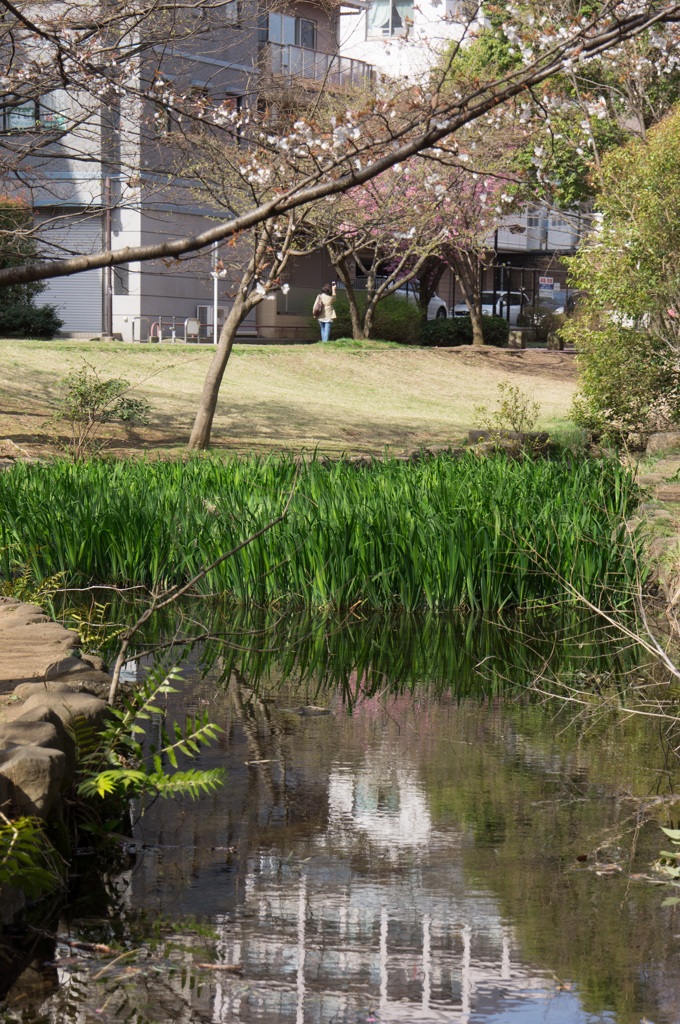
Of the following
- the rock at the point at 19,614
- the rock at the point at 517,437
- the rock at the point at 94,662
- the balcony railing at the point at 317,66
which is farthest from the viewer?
the balcony railing at the point at 317,66

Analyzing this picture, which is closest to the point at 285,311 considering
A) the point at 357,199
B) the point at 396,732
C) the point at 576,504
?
the point at 357,199

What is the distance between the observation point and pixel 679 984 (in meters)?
3.30

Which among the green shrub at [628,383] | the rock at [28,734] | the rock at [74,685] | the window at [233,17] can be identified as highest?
the window at [233,17]

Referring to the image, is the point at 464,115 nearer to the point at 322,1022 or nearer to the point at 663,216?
the point at 322,1022

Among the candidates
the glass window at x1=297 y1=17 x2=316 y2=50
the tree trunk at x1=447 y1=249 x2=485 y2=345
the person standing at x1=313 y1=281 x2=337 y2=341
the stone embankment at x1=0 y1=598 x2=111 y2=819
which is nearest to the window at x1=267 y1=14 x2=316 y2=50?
the glass window at x1=297 y1=17 x2=316 y2=50

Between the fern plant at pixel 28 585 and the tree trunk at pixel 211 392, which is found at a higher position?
the tree trunk at pixel 211 392

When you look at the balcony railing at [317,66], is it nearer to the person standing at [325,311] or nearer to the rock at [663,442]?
the person standing at [325,311]

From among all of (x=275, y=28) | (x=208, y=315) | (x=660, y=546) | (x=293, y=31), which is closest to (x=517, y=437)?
(x=660, y=546)

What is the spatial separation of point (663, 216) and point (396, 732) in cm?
1189

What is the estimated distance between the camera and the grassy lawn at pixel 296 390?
19125 mm

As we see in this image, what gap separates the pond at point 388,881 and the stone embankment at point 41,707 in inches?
13.5

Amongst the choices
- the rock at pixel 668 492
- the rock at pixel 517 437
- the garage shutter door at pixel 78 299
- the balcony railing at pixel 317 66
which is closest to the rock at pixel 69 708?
the rock at pixel 668 492

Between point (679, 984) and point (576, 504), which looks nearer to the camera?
point (679, 984)

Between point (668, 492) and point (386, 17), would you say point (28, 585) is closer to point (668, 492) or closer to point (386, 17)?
point (668, 492)
